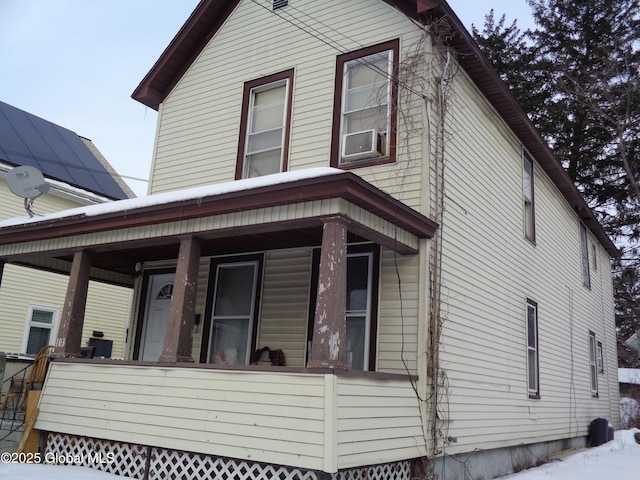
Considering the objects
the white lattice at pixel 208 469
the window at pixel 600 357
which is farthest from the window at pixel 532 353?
the white lattice at pixel 208 469

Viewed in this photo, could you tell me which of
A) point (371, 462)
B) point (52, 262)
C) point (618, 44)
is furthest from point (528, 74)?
point (371, 462)

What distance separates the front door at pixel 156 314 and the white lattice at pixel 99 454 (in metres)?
2.63

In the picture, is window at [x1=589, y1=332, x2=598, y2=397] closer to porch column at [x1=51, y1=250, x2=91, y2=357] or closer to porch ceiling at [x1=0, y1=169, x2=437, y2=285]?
porch ceiling at [x1=0, y1=169, x2=437, y2=285]

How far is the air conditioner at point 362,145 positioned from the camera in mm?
8203

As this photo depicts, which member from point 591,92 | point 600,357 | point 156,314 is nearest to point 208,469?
point 156,314

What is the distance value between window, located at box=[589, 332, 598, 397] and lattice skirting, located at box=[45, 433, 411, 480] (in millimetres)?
10662

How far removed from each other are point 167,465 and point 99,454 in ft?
3.66

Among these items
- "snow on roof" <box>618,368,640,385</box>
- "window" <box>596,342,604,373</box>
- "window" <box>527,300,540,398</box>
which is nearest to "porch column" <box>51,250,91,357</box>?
"window" <box>527,300,540,398</box>

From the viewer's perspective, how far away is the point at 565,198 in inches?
578

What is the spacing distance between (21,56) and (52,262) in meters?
15.7

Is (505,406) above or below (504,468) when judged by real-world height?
above

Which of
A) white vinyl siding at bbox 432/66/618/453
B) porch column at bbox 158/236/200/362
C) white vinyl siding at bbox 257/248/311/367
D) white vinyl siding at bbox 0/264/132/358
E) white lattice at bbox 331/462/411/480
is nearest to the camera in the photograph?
white lattice at bbox 331/462/411/480

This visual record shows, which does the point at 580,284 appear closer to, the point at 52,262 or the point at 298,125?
the point at 298,125

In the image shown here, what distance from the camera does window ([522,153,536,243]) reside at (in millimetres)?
11867
